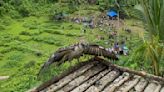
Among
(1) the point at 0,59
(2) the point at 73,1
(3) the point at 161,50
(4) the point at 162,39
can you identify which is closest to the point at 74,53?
(3) the point at 161,50

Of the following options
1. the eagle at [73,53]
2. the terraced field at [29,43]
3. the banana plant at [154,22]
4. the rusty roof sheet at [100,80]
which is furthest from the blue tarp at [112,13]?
the eagle at [73,53]

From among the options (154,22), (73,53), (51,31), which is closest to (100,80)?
(73,53)

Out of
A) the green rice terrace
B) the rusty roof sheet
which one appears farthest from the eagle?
the green rice terrace

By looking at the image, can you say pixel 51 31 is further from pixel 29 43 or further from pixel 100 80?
pixel 100 80

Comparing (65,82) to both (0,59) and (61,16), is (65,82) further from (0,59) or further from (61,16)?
(61,16)

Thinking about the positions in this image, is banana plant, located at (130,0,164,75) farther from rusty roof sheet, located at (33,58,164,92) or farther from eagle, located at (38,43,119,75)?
eagle, located at (38,43,119,75)

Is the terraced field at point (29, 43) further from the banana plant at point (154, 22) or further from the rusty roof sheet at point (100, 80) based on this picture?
the rusty roof sheet at point (100, 80)
